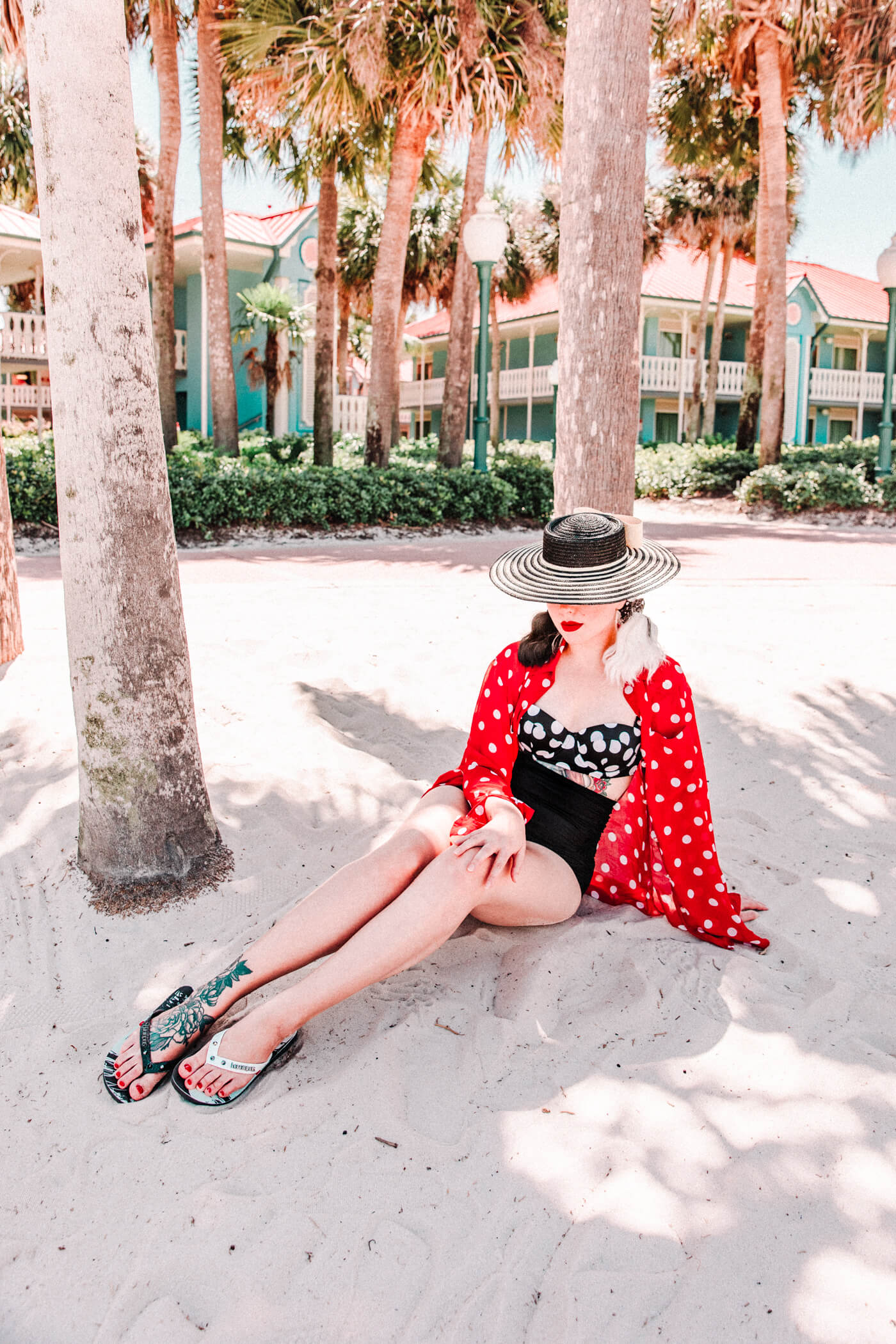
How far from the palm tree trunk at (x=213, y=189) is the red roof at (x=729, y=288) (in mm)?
15343

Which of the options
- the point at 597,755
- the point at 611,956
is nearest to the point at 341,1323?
the point at 611,956

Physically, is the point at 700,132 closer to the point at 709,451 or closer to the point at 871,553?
the point at 709,451

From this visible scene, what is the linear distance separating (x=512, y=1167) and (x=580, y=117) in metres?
3.59

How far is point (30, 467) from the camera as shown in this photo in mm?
11461

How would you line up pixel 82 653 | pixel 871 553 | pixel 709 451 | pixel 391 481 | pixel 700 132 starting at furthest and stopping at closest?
1. pixel 709 451
2. pixel 700 132
3. pixel 391 481
4. pixel 871 553
5. pixel 82 653

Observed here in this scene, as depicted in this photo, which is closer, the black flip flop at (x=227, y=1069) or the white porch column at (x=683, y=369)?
the black flip flop at (x=227, y=1069)

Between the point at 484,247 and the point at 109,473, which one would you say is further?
the point at 484,247

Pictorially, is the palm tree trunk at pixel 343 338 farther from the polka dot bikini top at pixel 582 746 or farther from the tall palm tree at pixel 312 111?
the polka dot bikini top at pixel 582 746

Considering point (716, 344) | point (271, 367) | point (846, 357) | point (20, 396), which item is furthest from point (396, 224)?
point (846, 357)

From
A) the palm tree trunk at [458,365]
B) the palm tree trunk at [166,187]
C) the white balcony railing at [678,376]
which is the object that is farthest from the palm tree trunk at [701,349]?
the palm tree trunk at [166,187]

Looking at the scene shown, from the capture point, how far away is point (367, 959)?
7.70 feet

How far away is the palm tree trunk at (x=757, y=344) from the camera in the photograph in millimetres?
15867

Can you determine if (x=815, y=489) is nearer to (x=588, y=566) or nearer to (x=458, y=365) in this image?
(x=458, y=365)

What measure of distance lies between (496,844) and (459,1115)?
626 millimetres
